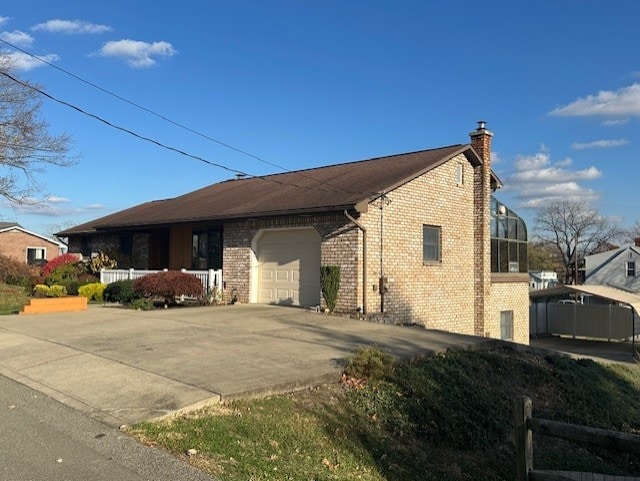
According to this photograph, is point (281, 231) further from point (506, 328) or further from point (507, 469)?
point (507, 469)

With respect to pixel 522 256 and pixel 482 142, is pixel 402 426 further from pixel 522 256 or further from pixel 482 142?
pixel 522 256

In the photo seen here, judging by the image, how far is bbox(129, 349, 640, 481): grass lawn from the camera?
568 cm

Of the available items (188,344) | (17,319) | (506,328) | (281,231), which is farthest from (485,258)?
(17,319)

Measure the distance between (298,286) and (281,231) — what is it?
184 centimetres

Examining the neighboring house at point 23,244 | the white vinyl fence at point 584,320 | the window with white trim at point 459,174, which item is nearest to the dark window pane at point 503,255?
the window with white trim at point 459,174

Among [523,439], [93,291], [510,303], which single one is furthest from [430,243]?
[523,439]

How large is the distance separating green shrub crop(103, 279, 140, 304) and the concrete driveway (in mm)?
2605

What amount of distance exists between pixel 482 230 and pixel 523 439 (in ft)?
53.7

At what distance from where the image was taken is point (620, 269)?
5506 centimetres

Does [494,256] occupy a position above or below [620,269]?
above

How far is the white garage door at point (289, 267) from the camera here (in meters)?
17.8

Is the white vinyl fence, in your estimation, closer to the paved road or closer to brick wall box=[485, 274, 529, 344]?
brick wall box=[485, 274, 529, 344]

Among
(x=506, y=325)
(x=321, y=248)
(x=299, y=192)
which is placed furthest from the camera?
(x=506, y=325)

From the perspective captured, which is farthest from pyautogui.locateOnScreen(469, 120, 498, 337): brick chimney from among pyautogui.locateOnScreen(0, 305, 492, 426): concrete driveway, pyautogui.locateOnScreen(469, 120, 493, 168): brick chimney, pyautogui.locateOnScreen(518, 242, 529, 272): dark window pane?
pyautogui.locateOnScreen(0, 305, 492, 426): concrete driveway
